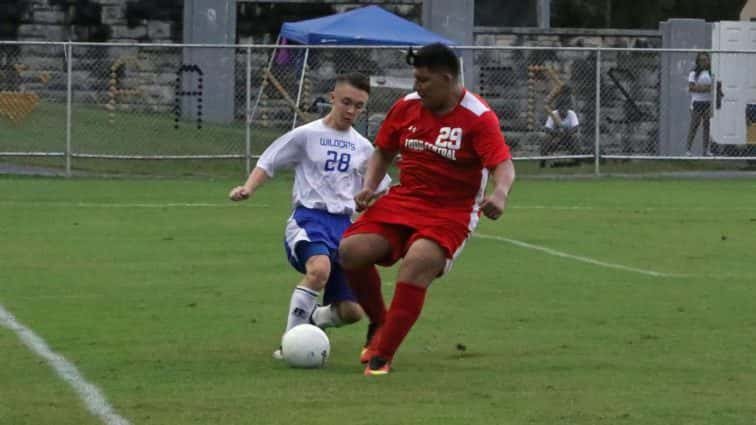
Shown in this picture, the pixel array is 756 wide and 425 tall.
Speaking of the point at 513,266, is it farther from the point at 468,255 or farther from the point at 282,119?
the point at 282,119

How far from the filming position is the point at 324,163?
1010cm

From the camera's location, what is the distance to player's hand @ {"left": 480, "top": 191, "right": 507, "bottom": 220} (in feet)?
28.4

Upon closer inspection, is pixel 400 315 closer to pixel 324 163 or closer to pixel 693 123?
pixel 324 163

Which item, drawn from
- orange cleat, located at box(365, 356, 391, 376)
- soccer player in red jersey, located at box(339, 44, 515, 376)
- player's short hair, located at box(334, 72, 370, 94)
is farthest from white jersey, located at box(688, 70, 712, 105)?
orange cleat, located at box(365, 356, 391, 376)

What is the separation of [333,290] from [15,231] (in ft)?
27.9

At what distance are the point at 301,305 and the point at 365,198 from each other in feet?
2.62

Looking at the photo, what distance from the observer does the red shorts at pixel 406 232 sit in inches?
358

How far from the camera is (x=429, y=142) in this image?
363 inches

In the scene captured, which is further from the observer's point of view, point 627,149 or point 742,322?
point 627,149

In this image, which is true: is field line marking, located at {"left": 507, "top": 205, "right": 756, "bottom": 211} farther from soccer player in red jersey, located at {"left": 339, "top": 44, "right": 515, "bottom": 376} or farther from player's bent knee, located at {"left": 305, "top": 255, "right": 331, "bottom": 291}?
soccer player in red jersey, located at {"left": 339, "top": 44, "right": 515, "bottom": 376}

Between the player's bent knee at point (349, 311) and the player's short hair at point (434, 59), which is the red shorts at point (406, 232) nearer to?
the player's bent knee at point (349, 311)

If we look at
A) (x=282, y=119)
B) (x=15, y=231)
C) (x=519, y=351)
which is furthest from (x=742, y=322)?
(x=282, y=119)

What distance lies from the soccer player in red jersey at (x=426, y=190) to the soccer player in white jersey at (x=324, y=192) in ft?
1.35

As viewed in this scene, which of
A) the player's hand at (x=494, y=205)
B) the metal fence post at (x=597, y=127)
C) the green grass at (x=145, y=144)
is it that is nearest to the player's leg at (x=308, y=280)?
the player's hand at (x=494, y=205)
